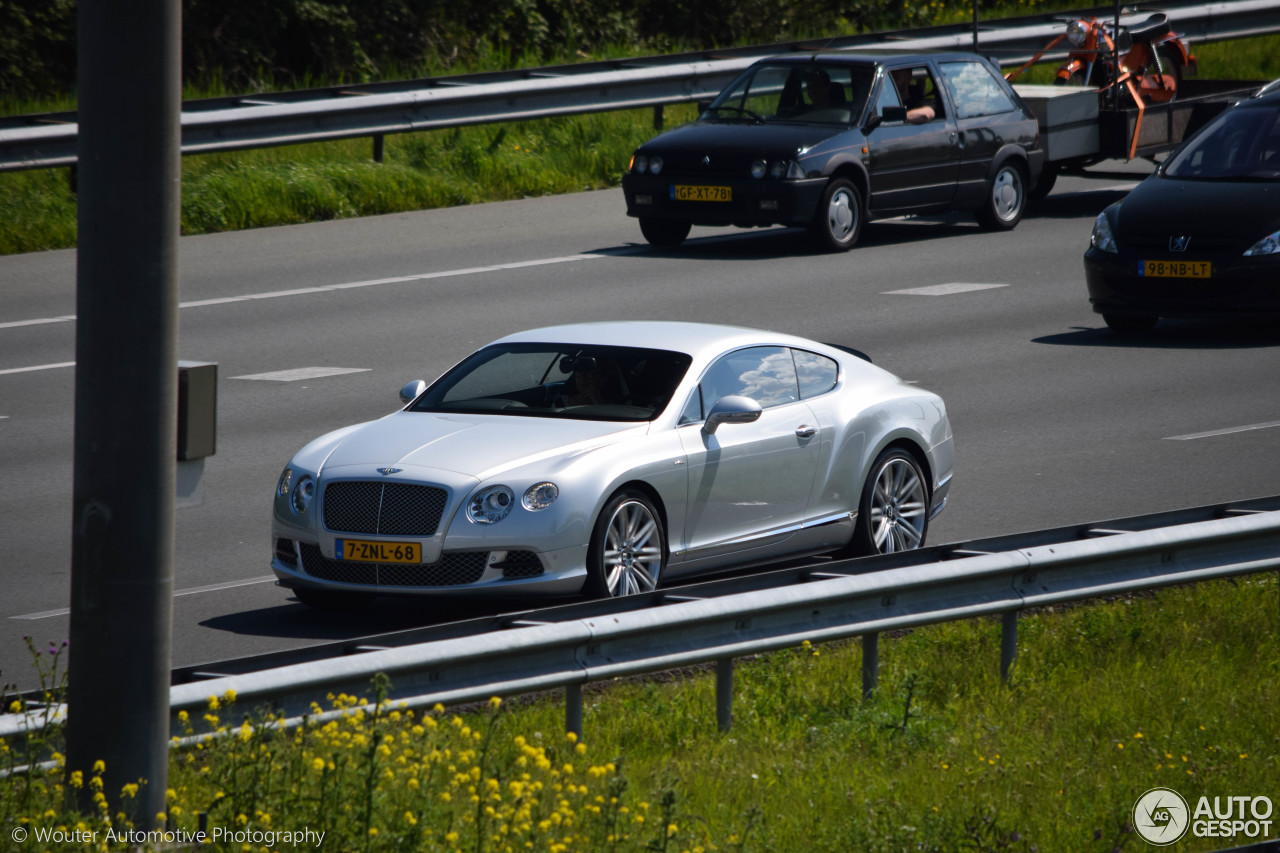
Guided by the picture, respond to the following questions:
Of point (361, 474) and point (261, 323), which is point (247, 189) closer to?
point (261, 323)

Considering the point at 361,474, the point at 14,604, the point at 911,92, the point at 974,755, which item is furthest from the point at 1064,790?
the point at 911,92

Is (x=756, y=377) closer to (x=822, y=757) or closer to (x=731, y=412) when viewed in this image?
(x=731, y=412)

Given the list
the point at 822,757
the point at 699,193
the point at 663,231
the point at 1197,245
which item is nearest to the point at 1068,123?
the point at 663,231

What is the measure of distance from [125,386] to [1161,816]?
3743 mm

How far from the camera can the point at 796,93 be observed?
21922 mm

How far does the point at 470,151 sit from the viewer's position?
24453mm

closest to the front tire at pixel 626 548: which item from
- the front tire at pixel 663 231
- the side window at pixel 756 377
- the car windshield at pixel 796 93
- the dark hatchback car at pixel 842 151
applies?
the side window at pixel 756 377

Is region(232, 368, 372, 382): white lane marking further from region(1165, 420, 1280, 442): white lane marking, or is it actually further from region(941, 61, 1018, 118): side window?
region(941, 61, 1018, 118): side window

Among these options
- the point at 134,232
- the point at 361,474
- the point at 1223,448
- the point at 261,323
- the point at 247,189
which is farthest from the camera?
the point at 247,189

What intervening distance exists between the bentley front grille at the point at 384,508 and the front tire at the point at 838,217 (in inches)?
473

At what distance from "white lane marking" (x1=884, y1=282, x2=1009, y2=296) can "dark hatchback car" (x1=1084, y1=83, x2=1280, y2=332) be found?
5.69 ft

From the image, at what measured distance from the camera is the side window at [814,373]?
1104 cm

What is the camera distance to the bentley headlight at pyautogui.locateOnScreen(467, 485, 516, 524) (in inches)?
369

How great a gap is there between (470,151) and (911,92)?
5.26 m
